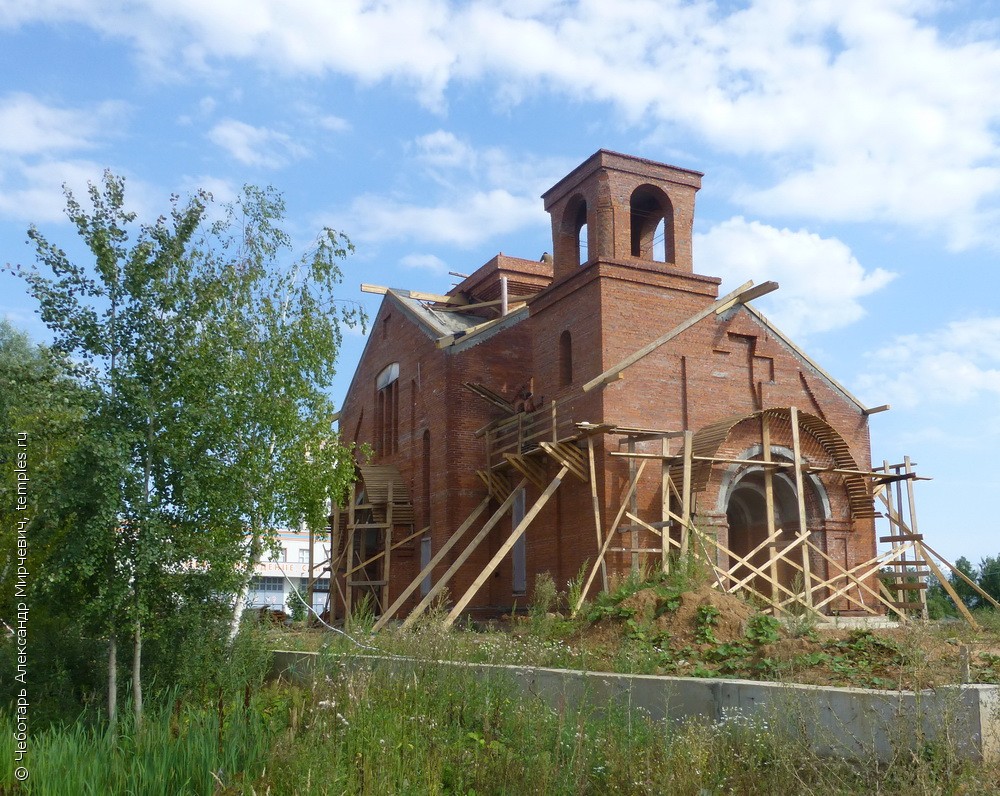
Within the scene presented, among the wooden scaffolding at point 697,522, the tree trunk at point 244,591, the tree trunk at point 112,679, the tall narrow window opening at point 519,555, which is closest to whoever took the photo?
the tree trunk at point 112,679

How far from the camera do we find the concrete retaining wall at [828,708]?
650cm

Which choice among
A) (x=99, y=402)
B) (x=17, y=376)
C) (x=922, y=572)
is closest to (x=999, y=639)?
(x=922, y=572)

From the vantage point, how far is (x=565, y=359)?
2264 centimetres

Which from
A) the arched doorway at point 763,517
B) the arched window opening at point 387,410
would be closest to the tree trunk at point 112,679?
the arched doorway at point 763,517

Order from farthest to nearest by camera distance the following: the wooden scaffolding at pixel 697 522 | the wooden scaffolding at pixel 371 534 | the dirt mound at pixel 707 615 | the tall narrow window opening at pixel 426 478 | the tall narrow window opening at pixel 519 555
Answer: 1. the wooden scaffolding at pixel 371 534
2. the tall narrow window opening at pixel 426 478
3. the tall narrow window opening at pixel 519 555
4. the wooden scaffolding at pixel 697 522
5. the dirt mound at pixel 707 615

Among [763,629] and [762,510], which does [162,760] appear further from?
[762,510]

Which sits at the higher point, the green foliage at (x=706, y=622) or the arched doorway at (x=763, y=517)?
the arched doorway at (x=763, y=517)

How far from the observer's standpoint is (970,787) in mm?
6027

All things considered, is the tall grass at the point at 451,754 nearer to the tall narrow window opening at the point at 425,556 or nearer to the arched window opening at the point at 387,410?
the tall narrow window opening at the point at 425,556

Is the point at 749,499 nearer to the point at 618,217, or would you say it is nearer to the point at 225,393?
the point at 618,217

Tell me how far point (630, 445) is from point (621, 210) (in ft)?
18.1

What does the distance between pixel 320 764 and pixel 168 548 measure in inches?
238

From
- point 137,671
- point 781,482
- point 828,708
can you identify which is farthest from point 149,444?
point 781,482

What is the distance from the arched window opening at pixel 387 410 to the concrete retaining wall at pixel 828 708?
19.0 metres
